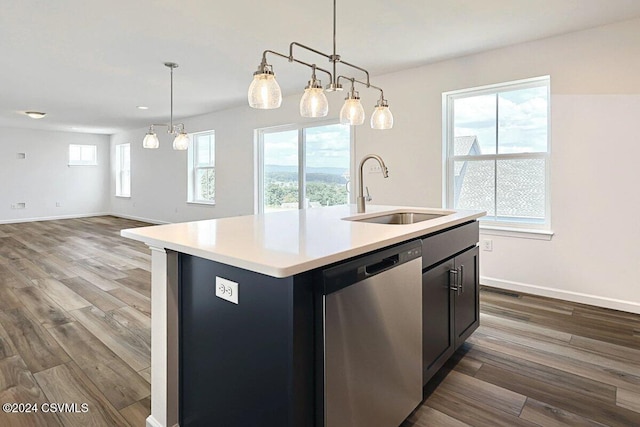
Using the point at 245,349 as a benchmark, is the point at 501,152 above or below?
above

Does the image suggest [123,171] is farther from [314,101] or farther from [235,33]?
[314,101]

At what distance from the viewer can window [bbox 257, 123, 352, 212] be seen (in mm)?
4992

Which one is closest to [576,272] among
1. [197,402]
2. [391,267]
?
[391,267]

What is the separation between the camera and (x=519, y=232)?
348 centimetres

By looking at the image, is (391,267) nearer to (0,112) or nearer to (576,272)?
(576,272)

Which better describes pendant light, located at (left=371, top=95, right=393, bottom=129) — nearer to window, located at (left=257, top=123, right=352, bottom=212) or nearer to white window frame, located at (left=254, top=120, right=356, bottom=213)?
white window frame, located at (left=254, top=120, right=356, bottom=213)

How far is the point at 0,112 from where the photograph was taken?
6.72 m

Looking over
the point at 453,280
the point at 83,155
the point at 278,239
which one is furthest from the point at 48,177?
the point at 453,280

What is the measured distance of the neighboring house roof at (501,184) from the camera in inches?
136

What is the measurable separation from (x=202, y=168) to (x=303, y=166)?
270 centimetres

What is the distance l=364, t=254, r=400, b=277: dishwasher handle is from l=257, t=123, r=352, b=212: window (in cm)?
334

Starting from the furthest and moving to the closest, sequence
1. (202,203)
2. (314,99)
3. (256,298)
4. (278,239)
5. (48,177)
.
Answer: (48,177), (202,203), (314,99), (278,239), (256,298)

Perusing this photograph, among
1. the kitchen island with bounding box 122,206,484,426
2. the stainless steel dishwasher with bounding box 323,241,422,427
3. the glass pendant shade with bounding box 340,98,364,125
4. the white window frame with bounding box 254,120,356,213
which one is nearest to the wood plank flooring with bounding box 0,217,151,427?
the kitchen island with bounding box 122,206,484,426

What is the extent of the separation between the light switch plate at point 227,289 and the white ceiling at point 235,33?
2.13 metres
